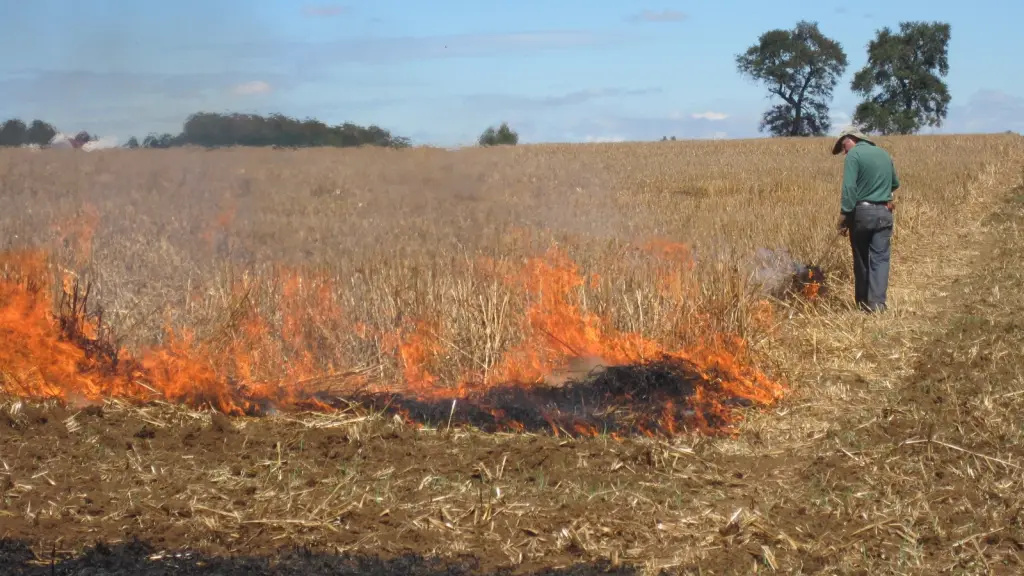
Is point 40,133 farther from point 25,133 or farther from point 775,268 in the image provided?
point 775,268

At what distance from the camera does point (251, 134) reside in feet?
26.8

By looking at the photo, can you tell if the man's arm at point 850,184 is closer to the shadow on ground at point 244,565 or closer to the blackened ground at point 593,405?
the blackened ground at point 593,405

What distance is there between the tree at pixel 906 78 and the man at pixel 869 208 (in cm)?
6671

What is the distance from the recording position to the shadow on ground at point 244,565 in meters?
4.70

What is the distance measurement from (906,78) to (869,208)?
69906 mm

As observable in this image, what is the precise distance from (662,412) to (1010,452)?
2.42 metres

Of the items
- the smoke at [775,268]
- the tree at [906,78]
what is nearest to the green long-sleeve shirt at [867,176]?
the smoke at [775,268]

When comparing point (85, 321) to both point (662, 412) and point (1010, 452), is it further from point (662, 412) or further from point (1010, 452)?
point (1010, 452)

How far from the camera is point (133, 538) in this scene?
5133mm

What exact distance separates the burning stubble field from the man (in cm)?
49

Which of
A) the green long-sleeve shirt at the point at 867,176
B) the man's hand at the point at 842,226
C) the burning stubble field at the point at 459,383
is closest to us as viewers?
the burning stubble field at the point at 459,383

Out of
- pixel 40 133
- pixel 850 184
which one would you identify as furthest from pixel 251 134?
pixel 850 184

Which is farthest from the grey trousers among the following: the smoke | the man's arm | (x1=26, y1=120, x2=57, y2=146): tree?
(x1=26, y1=120, x2=57, y2=146): tree

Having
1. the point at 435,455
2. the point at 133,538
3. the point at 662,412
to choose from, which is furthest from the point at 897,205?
the point at 133,538
